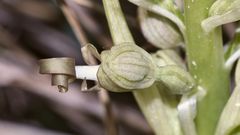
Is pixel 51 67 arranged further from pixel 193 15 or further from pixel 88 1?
pixel 88 1

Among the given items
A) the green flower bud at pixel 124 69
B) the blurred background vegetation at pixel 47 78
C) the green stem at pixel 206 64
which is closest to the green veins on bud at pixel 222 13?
the green stem at pixel 206 64

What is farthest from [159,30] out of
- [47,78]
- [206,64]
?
[47,78]

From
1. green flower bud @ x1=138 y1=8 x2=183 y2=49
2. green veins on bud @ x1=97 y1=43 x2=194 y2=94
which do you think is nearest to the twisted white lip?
green veins on bud @ x1=97 y1=43 x2=194 y2=94

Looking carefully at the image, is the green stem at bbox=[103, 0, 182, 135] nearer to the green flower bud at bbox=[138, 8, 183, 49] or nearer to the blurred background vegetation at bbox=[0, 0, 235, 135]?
the green flower bud at bbox=[138, 8, 183, 49]

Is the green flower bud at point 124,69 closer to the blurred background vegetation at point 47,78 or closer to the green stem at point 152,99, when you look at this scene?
the green stem at point 152,99

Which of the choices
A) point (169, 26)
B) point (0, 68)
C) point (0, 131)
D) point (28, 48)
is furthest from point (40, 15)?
point (169, 26)

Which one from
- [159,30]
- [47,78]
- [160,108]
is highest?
[47,78]

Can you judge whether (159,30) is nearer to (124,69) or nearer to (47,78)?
(124,69)
